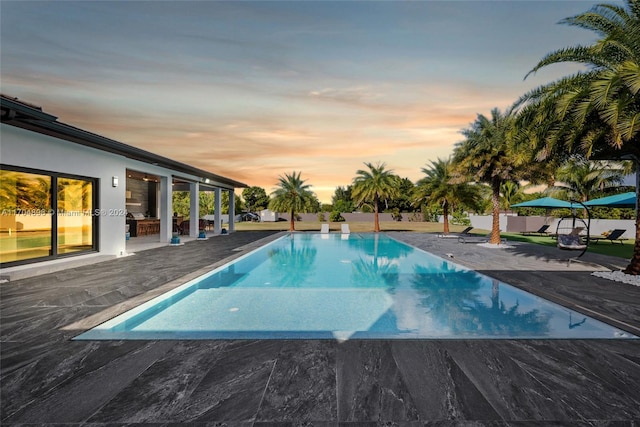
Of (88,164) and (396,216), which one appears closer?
(88,164)

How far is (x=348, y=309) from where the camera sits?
6699 mm

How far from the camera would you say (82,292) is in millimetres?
6973

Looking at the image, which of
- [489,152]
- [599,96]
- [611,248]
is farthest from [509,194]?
[599,96]

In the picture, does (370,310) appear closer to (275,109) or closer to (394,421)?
(394,421)

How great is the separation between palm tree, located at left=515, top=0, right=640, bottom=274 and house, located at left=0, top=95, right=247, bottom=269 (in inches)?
502

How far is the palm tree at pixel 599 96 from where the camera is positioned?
7621 mm

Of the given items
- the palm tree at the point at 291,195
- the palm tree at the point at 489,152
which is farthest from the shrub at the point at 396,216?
the palm tree at the point at 489,152

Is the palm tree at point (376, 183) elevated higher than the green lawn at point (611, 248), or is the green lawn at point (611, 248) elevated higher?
the palm tree at point (376, 183)

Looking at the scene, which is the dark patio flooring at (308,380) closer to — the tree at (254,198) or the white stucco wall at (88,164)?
the white stucco wall at (88,164)

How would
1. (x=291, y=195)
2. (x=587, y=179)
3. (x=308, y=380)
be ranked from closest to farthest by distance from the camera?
1. (x=308, y=380)
2. (x=587, y=179)
3. (x=291, y=195)

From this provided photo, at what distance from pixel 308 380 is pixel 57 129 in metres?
9.21

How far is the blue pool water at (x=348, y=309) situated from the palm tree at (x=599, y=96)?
451cm

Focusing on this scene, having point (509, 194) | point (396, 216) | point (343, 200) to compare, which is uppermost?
point (509, 194)

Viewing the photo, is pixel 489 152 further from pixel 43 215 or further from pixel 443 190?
pixel 43 215
